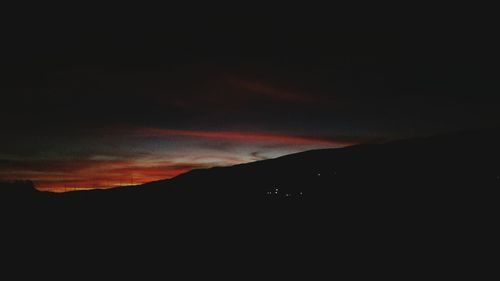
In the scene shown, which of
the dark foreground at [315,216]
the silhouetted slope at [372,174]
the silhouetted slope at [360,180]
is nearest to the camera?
the dark foreground at [315,216]

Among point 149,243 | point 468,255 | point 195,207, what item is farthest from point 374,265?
point 195,207

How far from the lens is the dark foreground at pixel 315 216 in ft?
54.0

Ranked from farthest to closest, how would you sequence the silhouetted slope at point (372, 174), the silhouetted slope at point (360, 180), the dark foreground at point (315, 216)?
1. the silhouetted slope at point (372, 174)
2. the silhouetted slope at point (360, 180)
3. the dark foreground at point (315, 216)

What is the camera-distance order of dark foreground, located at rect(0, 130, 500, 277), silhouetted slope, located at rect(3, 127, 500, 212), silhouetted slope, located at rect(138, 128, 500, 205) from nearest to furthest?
1. dark foreground, located at rect(0, 130, 500, 277)
2. silhouetted slope, located at rect(3, 127, 500, 212)
3. silhouetted slope, located at rect(138, 128, 500, 205)

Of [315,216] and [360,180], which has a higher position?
[360,180]

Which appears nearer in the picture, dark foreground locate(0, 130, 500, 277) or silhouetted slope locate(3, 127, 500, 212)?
dark foreground locate(0, 130, 500, 277)

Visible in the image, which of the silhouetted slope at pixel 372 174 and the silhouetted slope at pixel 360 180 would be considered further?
the silhouetted slope at pixel 372 174

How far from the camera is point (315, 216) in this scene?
20141mm

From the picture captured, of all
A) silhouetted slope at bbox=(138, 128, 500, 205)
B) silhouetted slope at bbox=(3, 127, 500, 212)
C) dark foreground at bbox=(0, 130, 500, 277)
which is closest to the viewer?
dark foreground at bbox=(0, 130, 500, 277)

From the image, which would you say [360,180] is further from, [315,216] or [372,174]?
[315,216]

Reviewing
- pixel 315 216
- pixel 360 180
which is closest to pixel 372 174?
pixel 360 180

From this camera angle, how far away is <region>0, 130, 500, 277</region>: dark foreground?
16.5 m

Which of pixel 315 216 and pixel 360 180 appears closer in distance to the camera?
pixel 315 216

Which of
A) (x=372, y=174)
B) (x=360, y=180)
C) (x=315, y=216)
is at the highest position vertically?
(x=372, y=174)
